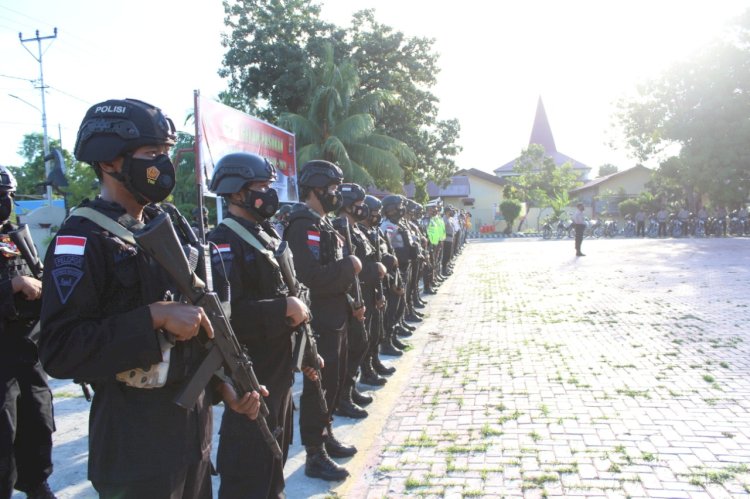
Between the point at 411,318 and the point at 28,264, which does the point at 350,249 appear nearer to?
the point at 28,264

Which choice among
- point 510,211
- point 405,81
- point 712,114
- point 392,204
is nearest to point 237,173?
point 392,204

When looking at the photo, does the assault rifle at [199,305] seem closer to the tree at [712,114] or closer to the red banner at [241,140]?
the red banner at [241,140]

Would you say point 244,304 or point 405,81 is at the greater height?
point 405,81

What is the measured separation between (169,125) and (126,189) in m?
0.29

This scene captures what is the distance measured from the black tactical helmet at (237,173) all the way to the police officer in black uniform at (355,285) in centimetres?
153

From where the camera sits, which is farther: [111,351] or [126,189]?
[126,189]

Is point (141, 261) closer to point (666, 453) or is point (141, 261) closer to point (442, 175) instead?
point (666, 453)

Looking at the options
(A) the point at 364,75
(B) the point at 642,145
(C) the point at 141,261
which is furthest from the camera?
(B) the point at 642,145

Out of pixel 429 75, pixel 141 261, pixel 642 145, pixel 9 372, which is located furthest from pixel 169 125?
pixel 642 145

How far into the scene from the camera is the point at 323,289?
4133 mm

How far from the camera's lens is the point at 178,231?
2.29m

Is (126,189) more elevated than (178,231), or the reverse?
(126,189)

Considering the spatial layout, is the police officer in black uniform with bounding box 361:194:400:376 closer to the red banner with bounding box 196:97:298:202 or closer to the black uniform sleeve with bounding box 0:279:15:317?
the red banner with bounding box 196:97:298:202

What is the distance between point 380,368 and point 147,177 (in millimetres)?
4914
